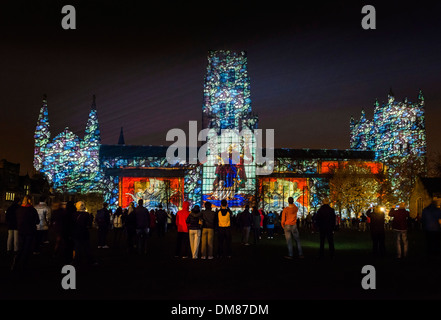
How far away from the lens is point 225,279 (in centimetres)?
1193

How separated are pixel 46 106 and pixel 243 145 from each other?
61.0 meters

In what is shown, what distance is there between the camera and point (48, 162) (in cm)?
12794

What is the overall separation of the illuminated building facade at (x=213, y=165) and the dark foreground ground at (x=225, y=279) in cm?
6143

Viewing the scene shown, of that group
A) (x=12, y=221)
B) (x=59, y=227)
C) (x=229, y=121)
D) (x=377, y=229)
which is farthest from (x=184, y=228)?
(x=229, y=121)

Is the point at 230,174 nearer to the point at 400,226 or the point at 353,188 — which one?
the point at 353,188

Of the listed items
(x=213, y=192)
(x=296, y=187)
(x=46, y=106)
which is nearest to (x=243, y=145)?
(x=213, y=192)

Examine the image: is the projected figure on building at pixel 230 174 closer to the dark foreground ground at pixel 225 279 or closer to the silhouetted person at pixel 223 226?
the silhouetted person at pixel 223 226

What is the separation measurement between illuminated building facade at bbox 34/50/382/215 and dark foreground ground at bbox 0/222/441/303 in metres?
61.4

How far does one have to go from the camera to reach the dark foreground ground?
31.5ft

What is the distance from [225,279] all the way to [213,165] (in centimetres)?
8491

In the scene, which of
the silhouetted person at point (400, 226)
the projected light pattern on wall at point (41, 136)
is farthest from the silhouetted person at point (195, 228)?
the projected light pattern on wall at point (41, 136)

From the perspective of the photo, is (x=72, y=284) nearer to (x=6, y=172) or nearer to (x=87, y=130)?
(x=6, y=172)

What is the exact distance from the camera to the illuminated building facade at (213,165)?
89688mm

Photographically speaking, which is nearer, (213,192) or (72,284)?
(72,284)
